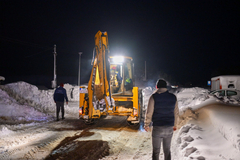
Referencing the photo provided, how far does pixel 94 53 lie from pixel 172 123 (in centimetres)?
513

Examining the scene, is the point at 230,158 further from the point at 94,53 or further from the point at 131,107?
the point at 94,53

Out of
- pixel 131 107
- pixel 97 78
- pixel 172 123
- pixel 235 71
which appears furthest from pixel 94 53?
pixel 235 71

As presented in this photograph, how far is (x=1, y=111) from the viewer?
31.7ft

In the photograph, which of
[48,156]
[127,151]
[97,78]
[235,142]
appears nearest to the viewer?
[235,142]

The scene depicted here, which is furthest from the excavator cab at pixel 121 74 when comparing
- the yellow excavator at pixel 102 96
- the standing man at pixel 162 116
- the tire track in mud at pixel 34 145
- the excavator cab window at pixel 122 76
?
the standing man at pixel 162 116

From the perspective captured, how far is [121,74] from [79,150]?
4.62 metres

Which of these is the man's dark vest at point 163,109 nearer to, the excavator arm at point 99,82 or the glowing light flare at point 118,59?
the excavator arm at point 99,82

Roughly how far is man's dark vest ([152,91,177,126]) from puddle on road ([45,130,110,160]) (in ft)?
7.03

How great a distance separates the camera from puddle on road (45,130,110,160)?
4777 millimetres

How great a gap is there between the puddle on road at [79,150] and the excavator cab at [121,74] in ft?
11.6

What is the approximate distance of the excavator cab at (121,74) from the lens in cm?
893

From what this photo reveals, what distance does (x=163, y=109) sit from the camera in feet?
12.1

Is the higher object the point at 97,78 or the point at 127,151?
the point at 97,78

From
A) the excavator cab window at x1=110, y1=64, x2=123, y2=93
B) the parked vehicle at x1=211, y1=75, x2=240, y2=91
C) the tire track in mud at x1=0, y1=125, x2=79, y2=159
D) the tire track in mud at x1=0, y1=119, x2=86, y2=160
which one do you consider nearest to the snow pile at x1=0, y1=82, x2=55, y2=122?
the tire track in mud at x1=0, y1=119, x2=86, y2=160
